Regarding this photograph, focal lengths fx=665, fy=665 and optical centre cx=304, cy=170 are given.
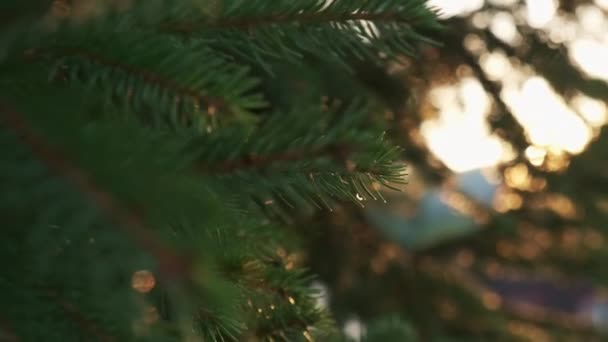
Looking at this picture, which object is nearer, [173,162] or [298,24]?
[173,162]

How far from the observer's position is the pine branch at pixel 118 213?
0.15 meters

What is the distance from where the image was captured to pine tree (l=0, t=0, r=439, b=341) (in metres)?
0.16

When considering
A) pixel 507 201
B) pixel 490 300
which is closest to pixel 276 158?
pixel 507 201

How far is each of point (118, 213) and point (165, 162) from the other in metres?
0.02

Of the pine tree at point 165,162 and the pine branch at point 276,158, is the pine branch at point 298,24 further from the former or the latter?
the pine branch at point 276,158

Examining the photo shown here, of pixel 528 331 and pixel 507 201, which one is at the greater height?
pixel 507 201

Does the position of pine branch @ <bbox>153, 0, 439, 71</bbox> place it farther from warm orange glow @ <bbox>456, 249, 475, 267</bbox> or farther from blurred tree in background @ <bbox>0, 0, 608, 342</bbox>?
warm orange glow @ <bbox>456, 249, 475, 267</bbox>

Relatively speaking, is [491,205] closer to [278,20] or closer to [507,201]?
[507,201]

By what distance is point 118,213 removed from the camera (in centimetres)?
16

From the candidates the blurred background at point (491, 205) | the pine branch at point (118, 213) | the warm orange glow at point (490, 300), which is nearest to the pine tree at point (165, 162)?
the pine branch at point (118, 213)

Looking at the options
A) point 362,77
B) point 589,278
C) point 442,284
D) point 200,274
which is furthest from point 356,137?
point 589,278

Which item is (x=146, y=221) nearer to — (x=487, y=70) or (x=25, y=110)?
(x=25, y=110)

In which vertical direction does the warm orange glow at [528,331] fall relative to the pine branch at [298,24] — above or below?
below

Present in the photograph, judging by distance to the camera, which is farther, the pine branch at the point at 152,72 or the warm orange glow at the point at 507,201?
the warm orange glow at the point at 507,201
